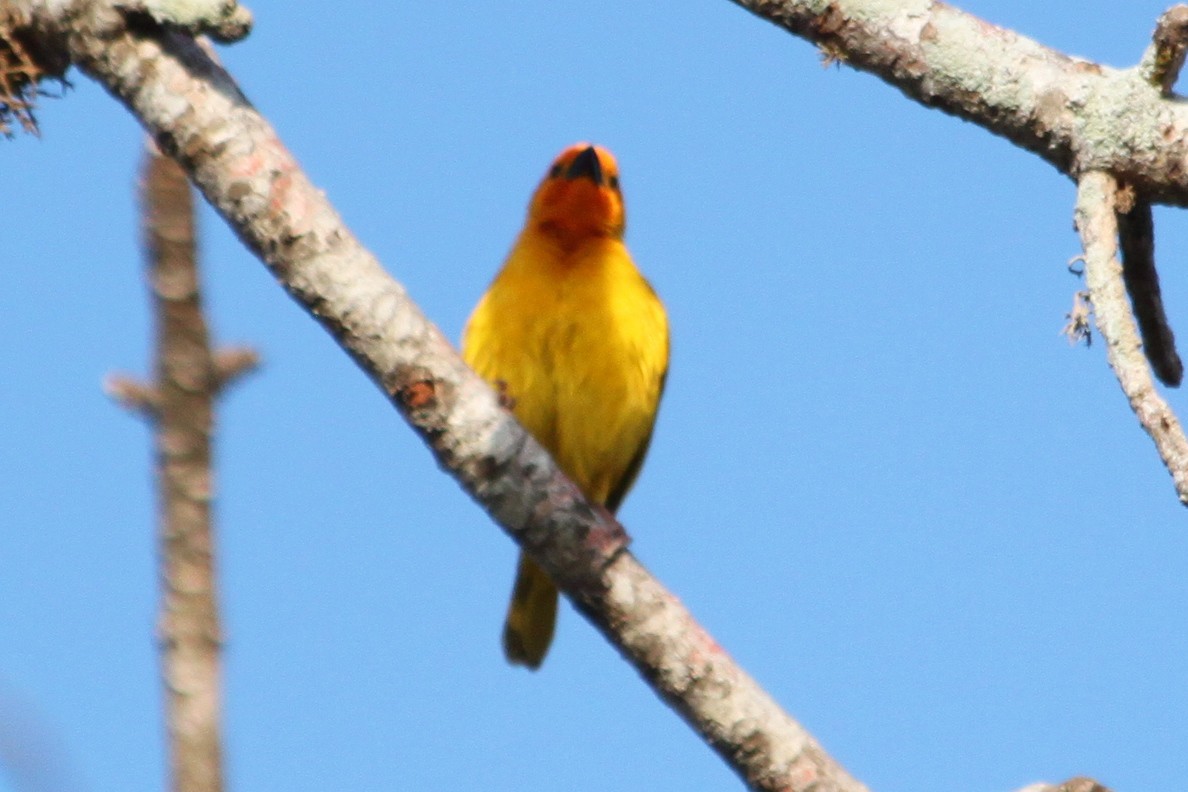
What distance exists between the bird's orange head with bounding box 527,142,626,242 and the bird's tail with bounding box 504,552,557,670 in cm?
114

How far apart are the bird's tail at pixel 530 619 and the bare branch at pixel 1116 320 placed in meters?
2.85

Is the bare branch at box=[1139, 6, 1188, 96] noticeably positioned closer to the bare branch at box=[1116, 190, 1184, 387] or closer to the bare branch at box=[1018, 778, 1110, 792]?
the bare branch at box=[1116, 190, 1184, 387]

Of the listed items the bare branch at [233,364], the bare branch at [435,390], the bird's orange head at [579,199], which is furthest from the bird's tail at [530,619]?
the bare branch at [233,364]

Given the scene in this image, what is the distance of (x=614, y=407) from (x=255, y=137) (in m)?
1.98

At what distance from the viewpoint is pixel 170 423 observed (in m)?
2.02

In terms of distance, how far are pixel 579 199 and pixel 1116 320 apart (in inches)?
114

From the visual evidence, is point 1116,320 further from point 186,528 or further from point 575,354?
point 575,354

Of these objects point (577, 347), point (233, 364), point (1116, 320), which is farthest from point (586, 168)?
point (233, 364)

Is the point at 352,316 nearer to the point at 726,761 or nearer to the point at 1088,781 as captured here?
the point at 726,761

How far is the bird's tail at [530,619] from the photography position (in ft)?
19.6

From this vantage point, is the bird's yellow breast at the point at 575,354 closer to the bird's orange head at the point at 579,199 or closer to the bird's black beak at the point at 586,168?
the bird's orange head at the point at 579,199

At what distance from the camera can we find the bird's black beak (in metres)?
6.10

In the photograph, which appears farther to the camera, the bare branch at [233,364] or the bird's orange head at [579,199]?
the bird's orange head at [579,199]

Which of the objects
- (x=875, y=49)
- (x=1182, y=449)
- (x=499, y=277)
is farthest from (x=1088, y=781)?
(x=499, y=277)
